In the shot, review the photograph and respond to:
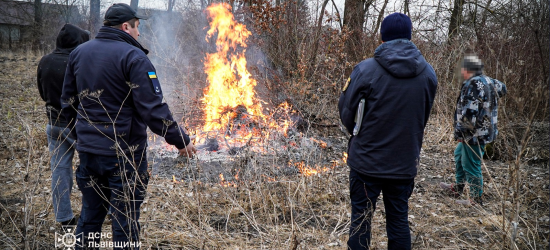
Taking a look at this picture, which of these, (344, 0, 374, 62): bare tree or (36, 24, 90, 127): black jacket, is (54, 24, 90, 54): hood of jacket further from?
(344, 0, 374, 62): bare tree

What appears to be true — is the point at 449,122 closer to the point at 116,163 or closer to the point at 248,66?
the point at 248,66

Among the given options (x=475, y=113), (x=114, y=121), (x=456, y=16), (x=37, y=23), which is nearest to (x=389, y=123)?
(x=114, y=121)

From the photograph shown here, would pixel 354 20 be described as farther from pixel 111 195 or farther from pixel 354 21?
pixel 111 195

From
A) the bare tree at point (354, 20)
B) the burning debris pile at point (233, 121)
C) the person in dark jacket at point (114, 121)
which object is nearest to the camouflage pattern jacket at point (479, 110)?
the burning debris pile at point (233, 121)

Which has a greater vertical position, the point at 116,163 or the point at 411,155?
the point at 411,155

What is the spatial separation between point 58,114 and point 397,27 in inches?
135

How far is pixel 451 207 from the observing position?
484 cm

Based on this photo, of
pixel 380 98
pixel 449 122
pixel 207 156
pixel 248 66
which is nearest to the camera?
pixel 380 98

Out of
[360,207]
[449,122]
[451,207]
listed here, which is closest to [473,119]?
[451,207]

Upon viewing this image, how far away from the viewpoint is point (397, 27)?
2.77 m

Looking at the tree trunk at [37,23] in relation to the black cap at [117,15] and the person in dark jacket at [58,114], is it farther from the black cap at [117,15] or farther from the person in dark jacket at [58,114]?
the black cap at [117,15]

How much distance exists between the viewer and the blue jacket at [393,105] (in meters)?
2.69

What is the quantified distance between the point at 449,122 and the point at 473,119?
162 inches

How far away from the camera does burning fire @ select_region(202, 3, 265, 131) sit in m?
7.47
